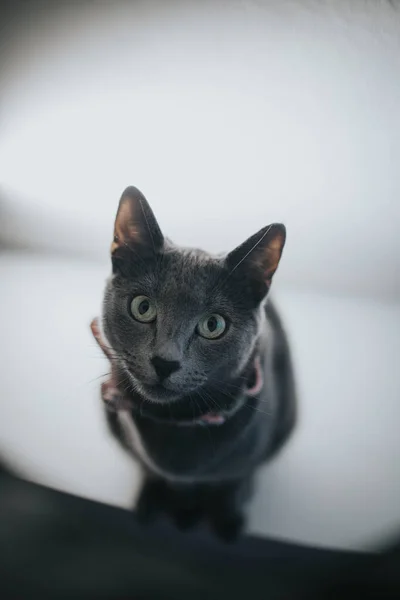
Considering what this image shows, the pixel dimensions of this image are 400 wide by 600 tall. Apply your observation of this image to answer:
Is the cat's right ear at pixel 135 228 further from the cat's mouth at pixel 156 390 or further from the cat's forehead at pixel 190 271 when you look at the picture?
the cat's mouth at pixel 156 390

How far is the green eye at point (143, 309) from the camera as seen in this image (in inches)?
28.9

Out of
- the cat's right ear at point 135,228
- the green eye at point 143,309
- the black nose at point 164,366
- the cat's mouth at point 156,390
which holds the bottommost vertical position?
the cat's mouth at point 156,390

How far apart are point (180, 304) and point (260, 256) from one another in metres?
0.14

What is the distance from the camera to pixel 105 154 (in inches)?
36.0

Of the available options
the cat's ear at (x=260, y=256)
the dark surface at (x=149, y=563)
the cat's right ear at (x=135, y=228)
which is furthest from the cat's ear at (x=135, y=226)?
the dark surface at (x=149, y=563)

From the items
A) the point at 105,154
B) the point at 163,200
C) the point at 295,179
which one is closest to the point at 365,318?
the point at 295,179

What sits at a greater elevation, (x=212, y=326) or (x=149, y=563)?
(x=212, y=326)

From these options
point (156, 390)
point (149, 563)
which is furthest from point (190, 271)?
point (149, 563)

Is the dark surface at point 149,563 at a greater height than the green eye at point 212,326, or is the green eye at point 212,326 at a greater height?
the green eye at point 212,326

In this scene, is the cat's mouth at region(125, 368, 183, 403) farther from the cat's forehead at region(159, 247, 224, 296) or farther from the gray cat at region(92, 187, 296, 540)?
the cat's forehead at region(159, 247, 224, 296)

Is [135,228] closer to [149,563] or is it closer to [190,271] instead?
[190,271]

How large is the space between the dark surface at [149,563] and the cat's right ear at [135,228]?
43 cm

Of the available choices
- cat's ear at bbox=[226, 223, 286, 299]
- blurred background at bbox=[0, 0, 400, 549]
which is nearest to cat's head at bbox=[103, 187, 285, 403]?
cat's ear at bbox=[226, 223, 286, 299]

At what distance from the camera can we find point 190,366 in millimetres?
699
